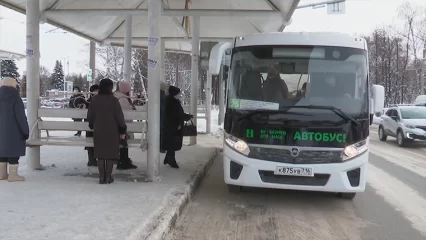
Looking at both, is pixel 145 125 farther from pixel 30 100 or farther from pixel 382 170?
pixel 382 170

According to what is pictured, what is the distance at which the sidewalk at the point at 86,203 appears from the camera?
15.8ft

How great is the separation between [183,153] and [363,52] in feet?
21.0

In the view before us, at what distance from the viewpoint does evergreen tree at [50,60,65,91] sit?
9725 centimetres

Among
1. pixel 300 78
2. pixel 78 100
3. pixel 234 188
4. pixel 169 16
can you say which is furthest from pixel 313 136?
pixel 78 100

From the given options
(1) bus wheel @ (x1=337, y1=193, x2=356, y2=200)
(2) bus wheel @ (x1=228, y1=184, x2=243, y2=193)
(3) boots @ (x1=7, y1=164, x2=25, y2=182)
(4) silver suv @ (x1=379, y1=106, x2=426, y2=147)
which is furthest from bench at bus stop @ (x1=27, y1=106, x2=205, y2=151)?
(4) silver suv @ (x1=379, y1=106, x2=426, y2=147)

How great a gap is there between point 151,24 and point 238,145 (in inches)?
111

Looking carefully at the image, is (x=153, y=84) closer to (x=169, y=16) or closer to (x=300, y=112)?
(x=300, y=112)

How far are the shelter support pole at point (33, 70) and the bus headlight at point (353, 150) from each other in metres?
5.74

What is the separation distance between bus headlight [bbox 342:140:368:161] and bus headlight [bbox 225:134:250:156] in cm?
150

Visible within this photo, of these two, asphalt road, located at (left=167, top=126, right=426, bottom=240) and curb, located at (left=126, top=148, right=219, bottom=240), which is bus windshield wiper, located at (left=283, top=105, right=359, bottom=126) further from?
curb, located at (left=126, top=148, right=219, bottom=240)

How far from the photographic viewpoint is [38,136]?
8328 mm

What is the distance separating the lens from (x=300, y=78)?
6945mm

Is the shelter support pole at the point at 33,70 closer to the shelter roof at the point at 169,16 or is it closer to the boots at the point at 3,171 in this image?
the boots at the point at 3,171

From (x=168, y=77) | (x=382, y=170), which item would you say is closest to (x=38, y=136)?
(x=382, y=170)
